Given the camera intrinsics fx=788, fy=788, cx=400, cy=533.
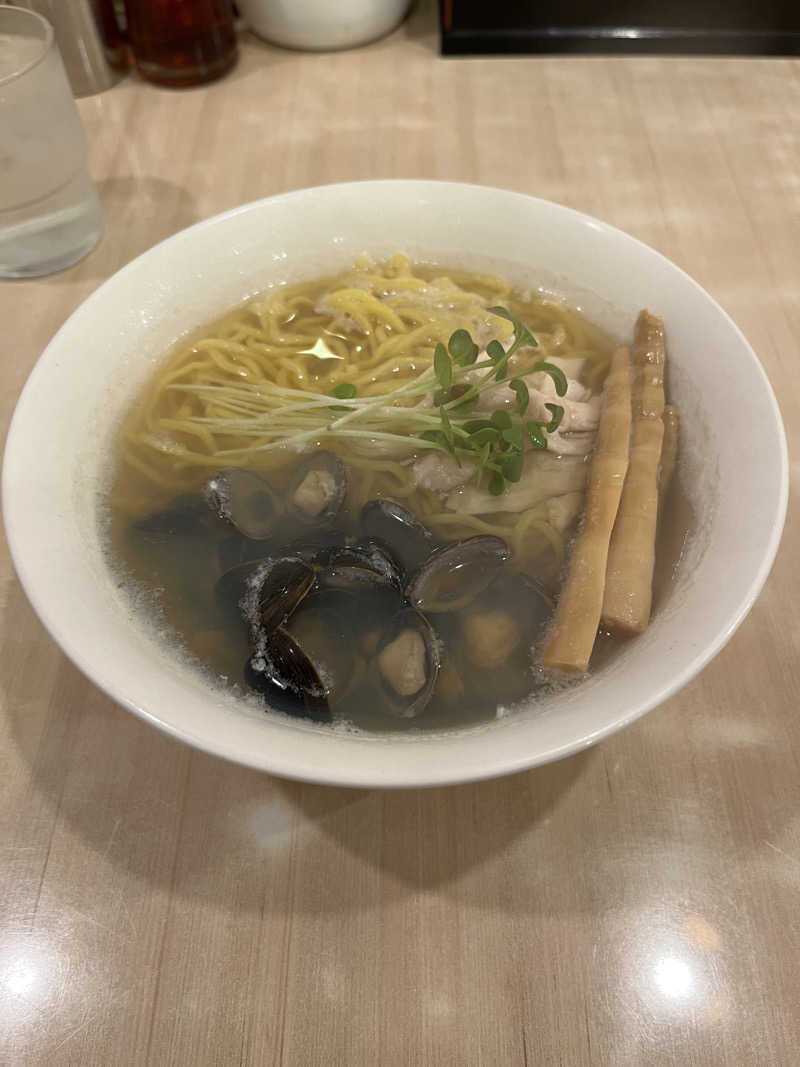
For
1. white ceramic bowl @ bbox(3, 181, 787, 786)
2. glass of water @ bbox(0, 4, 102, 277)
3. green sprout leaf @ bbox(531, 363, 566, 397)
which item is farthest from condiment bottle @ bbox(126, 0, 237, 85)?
green sprout leaf @ bbox(531, 363, 566, 397)

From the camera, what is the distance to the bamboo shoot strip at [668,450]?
143 cm

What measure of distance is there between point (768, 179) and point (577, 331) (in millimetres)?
1093

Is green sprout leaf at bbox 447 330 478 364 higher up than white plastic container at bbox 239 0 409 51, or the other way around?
white plastic container at bbox 239 0 409 51

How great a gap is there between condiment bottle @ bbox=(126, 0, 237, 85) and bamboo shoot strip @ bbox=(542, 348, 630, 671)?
6.27 feet

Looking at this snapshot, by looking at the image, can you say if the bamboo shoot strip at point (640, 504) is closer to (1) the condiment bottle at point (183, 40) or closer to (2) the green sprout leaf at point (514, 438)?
(2) the green sprout leaf at point (514, 438)

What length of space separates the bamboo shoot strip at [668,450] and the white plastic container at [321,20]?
6.71 ft

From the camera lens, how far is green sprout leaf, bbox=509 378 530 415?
1.45 metres

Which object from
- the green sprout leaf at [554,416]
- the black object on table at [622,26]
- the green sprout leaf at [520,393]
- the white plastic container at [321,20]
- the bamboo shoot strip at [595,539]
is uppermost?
the white plastic container at [321,20]

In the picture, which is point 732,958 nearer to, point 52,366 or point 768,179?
point 52,366

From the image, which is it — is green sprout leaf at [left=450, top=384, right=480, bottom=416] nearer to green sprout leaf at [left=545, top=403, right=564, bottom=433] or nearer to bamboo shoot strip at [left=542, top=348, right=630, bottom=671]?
green sprout leaf at [left=545, top=403, right=564, bottom=433]

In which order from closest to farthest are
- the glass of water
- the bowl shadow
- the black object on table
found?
the bowl shadow, the glass of water, the black object on table

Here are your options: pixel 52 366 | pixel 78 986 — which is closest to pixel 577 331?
pixel 52 366

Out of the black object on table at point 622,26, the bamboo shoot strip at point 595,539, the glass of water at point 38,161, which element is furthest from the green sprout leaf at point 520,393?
the black object on table at point 622,26

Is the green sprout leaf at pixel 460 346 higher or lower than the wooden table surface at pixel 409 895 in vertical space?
higher
